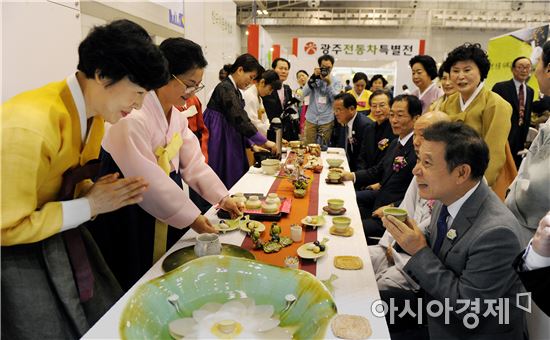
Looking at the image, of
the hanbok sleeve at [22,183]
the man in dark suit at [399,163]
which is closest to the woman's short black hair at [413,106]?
the man in dark suit at [399,163]

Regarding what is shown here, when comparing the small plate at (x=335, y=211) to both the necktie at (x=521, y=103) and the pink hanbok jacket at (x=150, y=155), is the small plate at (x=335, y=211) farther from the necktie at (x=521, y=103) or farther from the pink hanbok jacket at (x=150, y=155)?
the necktie at (x=521, y=103)

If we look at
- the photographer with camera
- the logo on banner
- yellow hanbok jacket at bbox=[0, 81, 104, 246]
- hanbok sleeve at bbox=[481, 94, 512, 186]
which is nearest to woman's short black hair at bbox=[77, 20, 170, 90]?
yellow hanbok jacket at bbox=[0, 81, 104, 246]

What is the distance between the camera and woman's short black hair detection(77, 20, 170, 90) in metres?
1.17

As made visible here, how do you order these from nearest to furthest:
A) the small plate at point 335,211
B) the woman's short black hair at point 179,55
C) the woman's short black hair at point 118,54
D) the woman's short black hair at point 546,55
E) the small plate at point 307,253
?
the woman's short black hair at point 118,54 → the small plate at point 307,253 → the woman's short black hair at point 179,55 → the woman's short black hair at point 546,55 → the small plate at point 335,211

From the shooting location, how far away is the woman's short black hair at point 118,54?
3.85ft

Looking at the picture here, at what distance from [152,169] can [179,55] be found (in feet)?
1.66

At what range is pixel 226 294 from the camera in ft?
4.30

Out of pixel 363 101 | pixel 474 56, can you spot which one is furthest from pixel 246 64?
pixel 363 101

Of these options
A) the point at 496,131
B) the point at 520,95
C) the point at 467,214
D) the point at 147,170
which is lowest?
the point at 467,214

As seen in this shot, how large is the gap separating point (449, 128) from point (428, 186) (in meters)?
0.24

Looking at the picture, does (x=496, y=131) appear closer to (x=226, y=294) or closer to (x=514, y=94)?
(x=226, y=294)

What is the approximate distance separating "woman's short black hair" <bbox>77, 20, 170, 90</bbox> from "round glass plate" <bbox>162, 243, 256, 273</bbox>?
2.23 feet

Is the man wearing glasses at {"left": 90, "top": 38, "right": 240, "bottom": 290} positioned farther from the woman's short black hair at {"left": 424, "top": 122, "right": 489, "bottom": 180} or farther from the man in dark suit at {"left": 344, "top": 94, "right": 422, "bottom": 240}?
the man in dark suit at {"left": 344, "top": 94, "right": 422, "bottom": 240}

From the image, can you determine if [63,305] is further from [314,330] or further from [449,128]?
[449,128]
